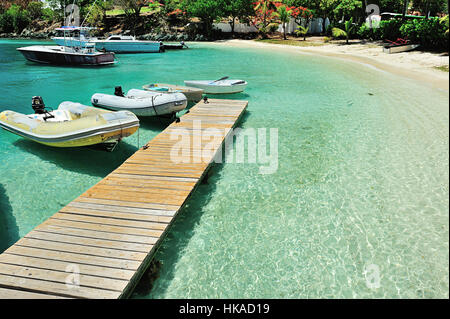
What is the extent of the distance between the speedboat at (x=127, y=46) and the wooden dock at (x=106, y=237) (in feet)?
122

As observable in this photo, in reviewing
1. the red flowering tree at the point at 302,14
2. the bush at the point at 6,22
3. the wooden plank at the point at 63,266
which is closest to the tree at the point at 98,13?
the bush at the point at 6,22

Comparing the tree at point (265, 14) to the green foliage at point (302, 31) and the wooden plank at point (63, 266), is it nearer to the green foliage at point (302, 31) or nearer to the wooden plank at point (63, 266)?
the green foliage at point (302, 31)

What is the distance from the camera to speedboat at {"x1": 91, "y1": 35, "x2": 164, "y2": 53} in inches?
1607

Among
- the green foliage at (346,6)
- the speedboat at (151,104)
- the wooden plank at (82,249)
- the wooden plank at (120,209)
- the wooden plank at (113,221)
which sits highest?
the green foliage at (346,6)

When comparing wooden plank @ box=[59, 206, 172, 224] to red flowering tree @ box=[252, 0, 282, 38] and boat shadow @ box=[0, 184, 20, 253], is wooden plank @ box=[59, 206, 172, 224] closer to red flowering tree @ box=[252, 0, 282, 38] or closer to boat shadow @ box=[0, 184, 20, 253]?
boat shadow @ box=[0, 184, 20, 253]

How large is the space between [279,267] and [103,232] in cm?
339

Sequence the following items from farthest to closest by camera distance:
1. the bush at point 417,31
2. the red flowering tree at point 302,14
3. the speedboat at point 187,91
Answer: the red flowering tree at point 302,14
the bush at point 417,31
the speedboat at point 187,91

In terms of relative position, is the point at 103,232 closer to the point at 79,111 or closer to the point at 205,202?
the point at 205,202

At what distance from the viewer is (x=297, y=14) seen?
160 feet

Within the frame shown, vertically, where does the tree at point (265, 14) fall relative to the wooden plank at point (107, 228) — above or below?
above

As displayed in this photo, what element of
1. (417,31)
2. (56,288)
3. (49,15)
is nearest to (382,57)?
(417,31)

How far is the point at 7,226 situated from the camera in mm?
6793

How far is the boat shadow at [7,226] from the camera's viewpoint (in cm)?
633
